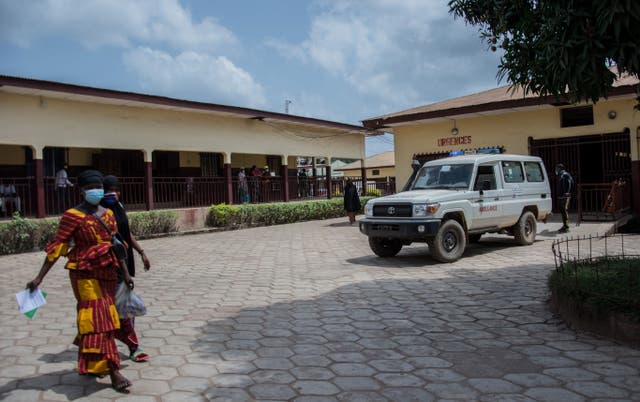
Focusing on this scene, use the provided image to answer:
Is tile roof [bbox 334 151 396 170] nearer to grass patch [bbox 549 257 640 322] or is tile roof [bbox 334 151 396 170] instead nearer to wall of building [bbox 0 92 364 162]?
wall of building [bbox 0 92 364 162]

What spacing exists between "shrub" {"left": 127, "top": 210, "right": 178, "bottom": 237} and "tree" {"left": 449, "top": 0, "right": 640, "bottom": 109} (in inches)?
480

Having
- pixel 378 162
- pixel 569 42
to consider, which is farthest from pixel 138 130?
pixel 378 162

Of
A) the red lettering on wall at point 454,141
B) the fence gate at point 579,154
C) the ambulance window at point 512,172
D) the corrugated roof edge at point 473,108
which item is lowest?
the ambulance window at point 512,172

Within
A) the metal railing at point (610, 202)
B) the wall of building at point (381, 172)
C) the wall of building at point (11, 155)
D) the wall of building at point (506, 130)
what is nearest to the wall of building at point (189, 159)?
the wall of building at point (11, 155)

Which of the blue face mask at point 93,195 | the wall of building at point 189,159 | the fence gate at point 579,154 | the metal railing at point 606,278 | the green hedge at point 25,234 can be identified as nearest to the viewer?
the blue face mask at point 93,195

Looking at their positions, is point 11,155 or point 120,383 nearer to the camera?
point 120,383

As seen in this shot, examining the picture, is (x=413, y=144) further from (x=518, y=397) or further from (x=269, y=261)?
(x=518, y=397)

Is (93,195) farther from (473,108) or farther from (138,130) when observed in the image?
(473,108)

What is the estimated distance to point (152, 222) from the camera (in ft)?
52.0

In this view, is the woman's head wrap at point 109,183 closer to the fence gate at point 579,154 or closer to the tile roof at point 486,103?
the tile roof at point 486,103

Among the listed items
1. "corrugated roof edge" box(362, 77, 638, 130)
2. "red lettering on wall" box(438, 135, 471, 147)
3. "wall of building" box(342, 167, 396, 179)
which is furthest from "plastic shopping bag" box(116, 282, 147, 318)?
"wall of building" box(342, 167, 396, 179)

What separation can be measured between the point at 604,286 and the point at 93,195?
14.9 feet

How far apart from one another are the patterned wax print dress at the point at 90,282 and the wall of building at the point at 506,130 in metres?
14.3

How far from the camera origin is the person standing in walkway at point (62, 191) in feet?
48.4
